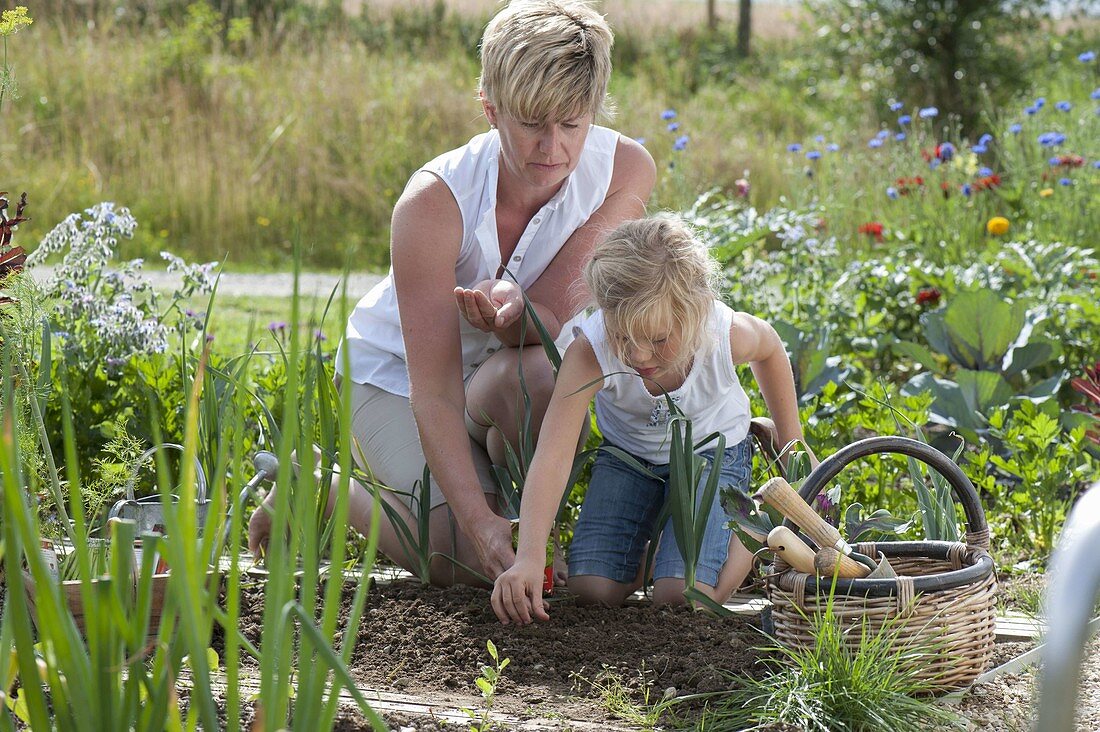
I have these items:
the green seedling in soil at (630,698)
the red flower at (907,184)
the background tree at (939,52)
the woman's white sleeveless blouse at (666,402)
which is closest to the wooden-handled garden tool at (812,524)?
the green seedling in soil at (630,698)

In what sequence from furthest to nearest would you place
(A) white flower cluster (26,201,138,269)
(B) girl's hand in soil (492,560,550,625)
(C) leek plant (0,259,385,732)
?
(A) white flower cluster (26,201,138,269) < (B) girl's hand in soil (492,560,550,625) < (C) leek plant (0,259,385,732)

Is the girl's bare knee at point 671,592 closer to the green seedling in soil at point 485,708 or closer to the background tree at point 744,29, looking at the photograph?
the green seedling in soil at point 485,708

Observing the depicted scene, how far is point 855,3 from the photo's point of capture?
1008 centimetres

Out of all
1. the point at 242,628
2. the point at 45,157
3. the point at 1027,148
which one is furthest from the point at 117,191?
the point at 242,628

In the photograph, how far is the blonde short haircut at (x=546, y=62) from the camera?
214 centimetres

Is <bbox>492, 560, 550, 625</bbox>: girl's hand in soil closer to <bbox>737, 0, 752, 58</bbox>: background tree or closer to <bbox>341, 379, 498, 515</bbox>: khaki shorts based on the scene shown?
<bbox>341, 379, 498, 515</bbox>: khaki shorts

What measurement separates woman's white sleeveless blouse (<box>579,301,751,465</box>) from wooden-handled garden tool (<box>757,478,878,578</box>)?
58 cm

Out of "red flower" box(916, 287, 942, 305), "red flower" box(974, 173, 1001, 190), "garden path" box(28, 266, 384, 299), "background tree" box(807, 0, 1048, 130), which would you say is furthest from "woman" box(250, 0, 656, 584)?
"background tree" box(807, 0, 1048, 130)

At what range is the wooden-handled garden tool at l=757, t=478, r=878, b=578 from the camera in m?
1.64

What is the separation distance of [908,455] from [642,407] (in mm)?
723

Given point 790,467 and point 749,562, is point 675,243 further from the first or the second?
point 749,562

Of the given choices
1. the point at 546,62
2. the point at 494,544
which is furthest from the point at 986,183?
the point at 494,544

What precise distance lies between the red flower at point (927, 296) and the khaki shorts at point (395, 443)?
180cm

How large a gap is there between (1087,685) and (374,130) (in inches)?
306
